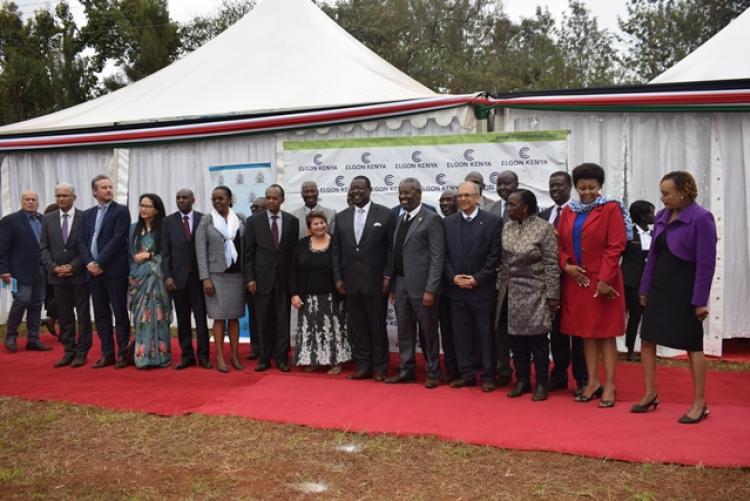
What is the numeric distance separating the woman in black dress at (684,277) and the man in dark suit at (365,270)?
2.29 meters

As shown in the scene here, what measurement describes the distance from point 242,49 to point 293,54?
93cm

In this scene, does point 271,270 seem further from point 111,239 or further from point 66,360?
point 66,360

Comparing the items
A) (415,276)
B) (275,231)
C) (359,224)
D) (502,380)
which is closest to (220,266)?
(275,231)

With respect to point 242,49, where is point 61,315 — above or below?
below

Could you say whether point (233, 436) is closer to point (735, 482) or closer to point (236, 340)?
point (236, 340)

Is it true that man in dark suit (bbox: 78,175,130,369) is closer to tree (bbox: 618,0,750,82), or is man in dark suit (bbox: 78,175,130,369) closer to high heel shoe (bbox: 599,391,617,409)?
high heel shoe (bbox: 599,391,617,409)

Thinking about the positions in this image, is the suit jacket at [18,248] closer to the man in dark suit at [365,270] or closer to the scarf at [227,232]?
the scarf at [227,232]

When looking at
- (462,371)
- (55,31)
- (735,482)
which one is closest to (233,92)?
(462,371)

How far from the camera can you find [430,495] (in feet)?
12.1

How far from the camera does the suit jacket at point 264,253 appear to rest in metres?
6.57

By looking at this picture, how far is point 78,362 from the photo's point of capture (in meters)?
7.01

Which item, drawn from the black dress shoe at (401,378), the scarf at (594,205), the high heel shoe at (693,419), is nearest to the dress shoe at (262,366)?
the black dress shoe at (401,378)

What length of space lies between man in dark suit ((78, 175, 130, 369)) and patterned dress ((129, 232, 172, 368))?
15 cm

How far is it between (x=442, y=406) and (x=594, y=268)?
5.10ft
